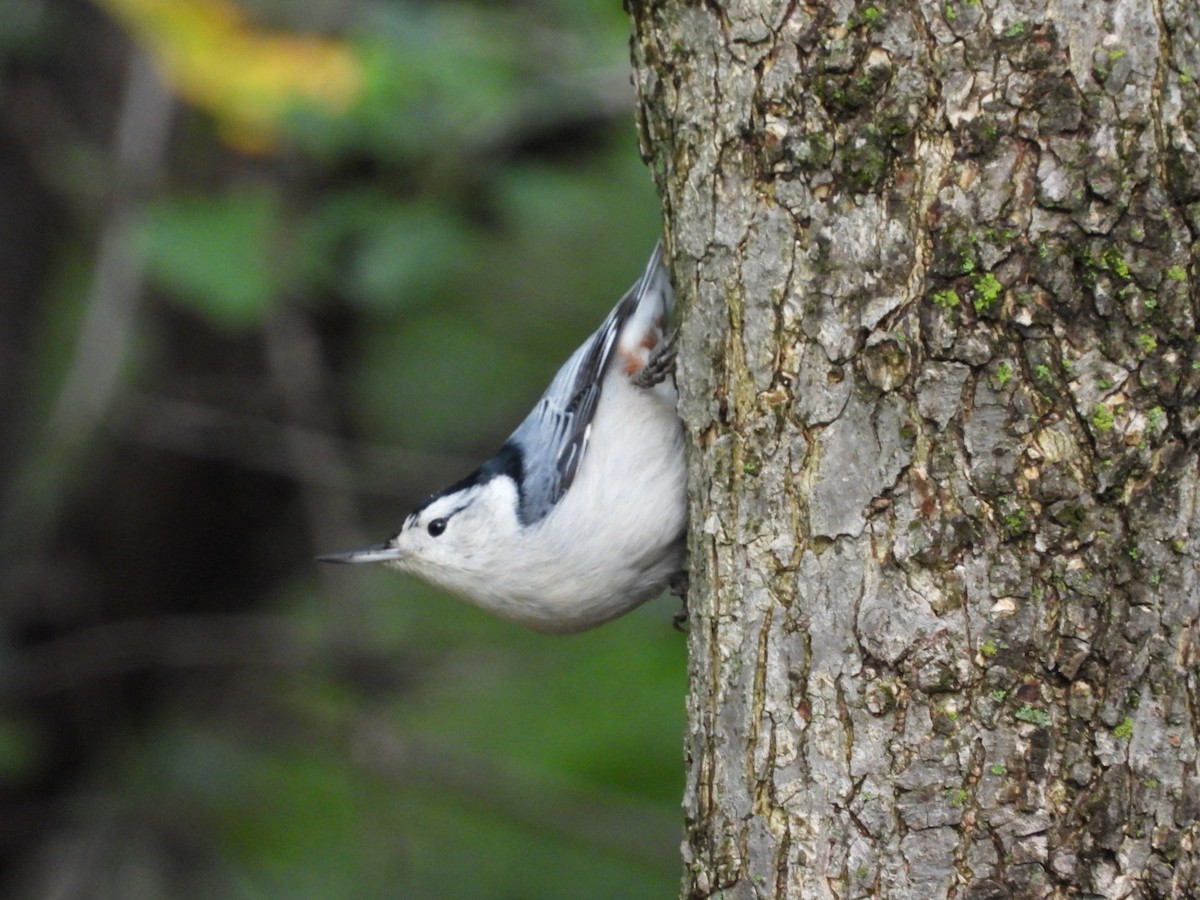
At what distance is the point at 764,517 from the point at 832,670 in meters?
0.20

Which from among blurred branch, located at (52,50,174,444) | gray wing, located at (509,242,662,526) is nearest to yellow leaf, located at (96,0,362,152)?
blurred branch, located at (52,50,174,444)

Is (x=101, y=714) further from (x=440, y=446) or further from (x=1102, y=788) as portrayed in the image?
(x=1102, y=788)

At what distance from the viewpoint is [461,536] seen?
2.45 meters

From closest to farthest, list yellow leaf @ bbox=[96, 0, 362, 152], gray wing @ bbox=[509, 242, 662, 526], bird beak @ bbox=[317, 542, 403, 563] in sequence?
gray wing @ bbox=[509, 242, 662, 526], bird beak @ bbox=[317, 542, 403, 563], yellow leaf @ bbox=[96, 0, 362, 152]

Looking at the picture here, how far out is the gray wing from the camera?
7.69 ft

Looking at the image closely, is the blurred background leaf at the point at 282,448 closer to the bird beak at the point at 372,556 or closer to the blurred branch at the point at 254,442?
the blurred branch at the point at 254,442

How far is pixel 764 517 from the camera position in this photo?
158 cm

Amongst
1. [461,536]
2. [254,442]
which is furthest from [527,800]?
[461,536]

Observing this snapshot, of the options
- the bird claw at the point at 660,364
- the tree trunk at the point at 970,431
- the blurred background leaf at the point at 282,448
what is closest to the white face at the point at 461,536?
the bird claw at the point at 660,364

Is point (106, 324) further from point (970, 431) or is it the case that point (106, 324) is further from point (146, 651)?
point (970, 431)

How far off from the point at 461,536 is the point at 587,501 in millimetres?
285

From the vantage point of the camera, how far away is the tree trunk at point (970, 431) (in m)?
1.39

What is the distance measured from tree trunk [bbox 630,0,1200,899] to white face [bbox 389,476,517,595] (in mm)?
902

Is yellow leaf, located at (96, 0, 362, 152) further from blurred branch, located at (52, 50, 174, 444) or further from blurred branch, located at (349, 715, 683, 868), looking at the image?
blurred branch, located at (349, 715, 683, 868)
